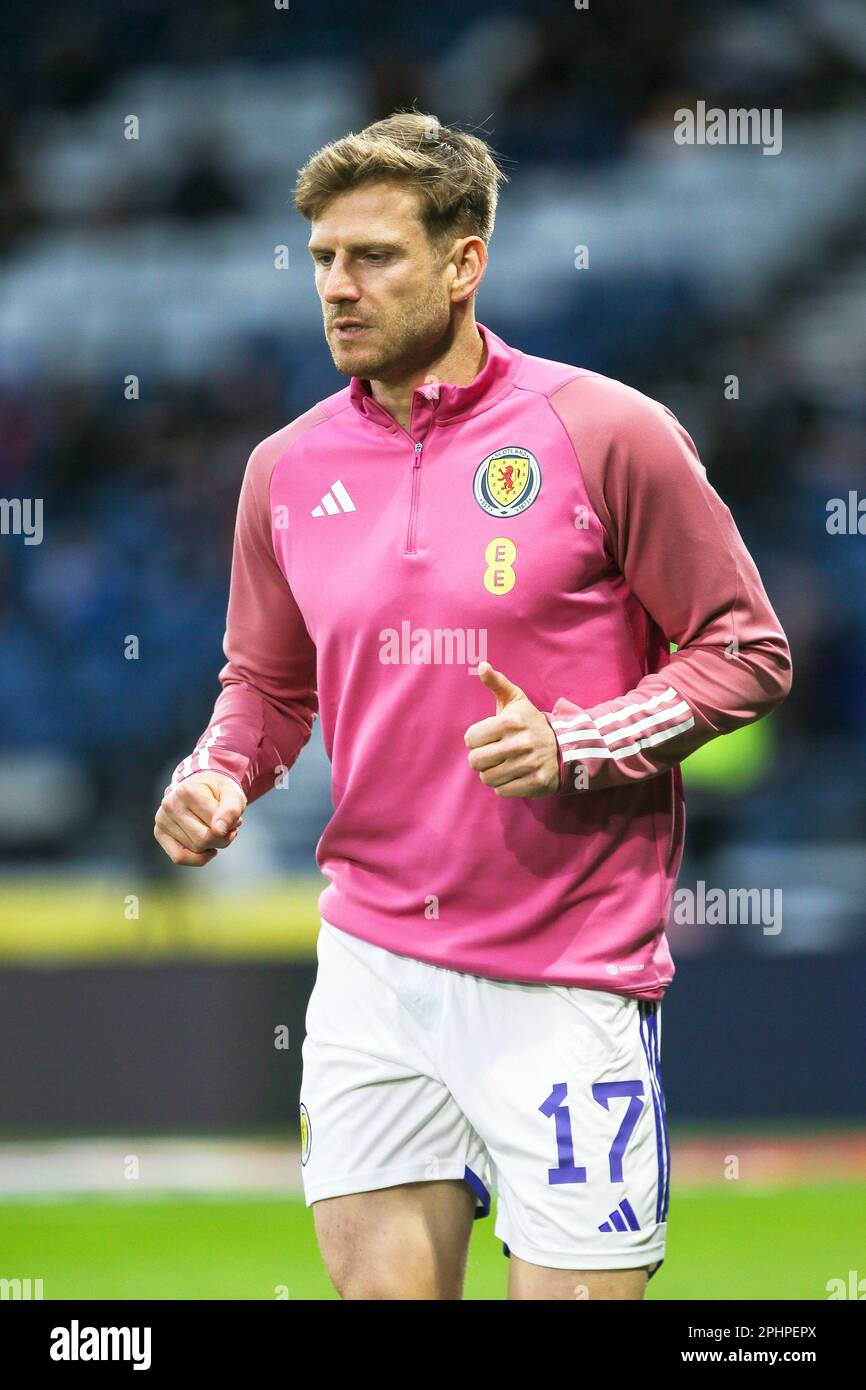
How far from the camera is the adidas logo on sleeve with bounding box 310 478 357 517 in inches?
112

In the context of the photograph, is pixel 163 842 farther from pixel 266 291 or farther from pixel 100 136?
pixel 100 136

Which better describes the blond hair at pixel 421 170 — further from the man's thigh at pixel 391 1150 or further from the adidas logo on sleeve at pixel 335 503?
the man's thigh at pixel 391 1150

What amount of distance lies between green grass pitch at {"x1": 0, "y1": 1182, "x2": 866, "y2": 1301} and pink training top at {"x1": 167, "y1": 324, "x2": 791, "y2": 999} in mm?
2632

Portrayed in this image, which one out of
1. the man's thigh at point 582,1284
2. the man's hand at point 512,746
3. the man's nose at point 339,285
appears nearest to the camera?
the man's hand at point 512,746

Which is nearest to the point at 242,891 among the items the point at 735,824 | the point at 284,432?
the point at 735,824

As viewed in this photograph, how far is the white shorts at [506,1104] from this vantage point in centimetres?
261

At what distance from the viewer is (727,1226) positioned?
243 inches

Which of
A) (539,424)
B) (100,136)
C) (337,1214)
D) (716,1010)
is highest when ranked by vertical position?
(100,136)

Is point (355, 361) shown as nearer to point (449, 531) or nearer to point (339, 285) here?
point (339, 285)

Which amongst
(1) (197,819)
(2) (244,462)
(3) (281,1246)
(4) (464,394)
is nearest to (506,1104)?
(1) (197,819)

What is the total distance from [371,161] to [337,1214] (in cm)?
157

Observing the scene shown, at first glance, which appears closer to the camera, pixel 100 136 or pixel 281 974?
pixel 281 974

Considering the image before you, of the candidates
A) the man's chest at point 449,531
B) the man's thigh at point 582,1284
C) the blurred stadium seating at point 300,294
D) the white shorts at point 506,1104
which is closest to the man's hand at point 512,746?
the man's chest at point 449,531

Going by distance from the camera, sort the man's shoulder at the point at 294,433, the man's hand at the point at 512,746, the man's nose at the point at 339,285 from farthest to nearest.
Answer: the man's shoulder at the point at 294,433 → the man's nose at the point at 339,285 → the man's hand at the point at 512,746
